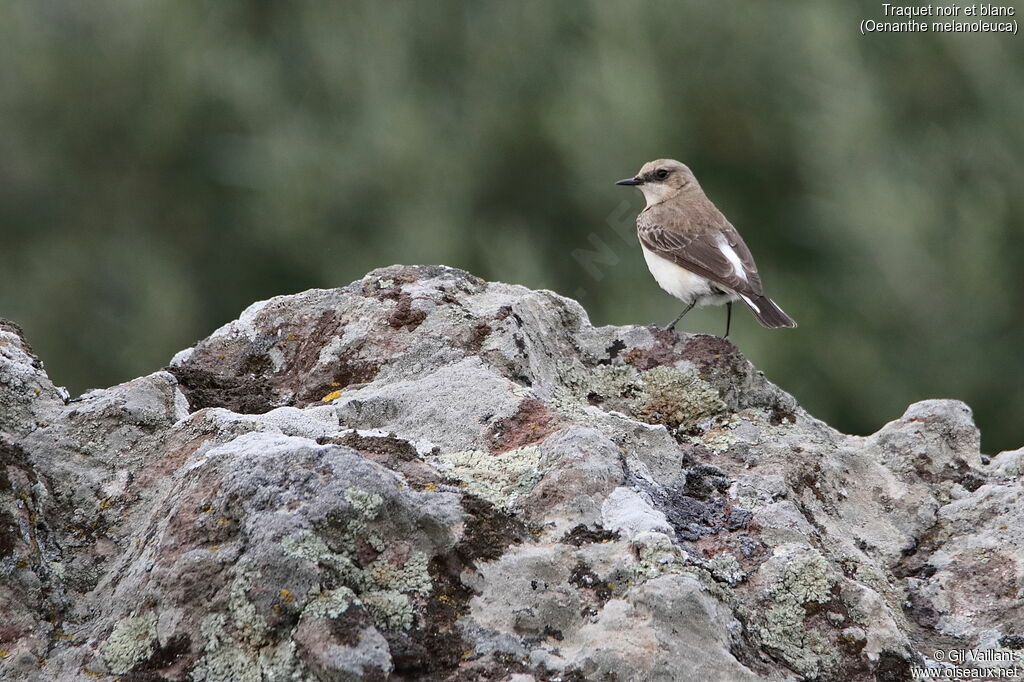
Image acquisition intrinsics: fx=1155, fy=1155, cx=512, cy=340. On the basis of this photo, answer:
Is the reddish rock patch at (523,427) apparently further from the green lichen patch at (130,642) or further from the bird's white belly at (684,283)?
the bird's white belly at (684,283)

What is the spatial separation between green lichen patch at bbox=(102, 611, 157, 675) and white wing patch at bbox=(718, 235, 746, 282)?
4.79m

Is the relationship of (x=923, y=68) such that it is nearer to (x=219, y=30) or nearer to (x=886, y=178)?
(x=886, y=178)

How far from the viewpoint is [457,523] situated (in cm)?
313

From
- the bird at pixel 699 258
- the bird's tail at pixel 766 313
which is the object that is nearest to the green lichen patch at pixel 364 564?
the bird at pixel 699 258

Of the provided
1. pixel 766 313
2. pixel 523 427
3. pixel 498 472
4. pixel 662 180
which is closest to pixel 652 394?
pixel 523 427

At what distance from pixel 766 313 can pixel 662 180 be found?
2054mm

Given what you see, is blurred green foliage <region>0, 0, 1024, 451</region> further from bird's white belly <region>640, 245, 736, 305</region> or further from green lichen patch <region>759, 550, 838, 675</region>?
green lichen patch <region>759, 550, 838, 675</region>

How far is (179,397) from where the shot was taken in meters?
3.90

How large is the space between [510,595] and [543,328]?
5.22 ft

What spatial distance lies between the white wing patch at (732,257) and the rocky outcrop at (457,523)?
2766 mm

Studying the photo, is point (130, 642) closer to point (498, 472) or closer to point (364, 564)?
point (364, 564)

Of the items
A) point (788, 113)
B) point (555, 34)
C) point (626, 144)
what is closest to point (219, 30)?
point (555, 34)

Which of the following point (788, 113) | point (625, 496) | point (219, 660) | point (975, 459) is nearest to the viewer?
point (219, 660)

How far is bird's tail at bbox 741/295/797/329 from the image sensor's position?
6785mm
